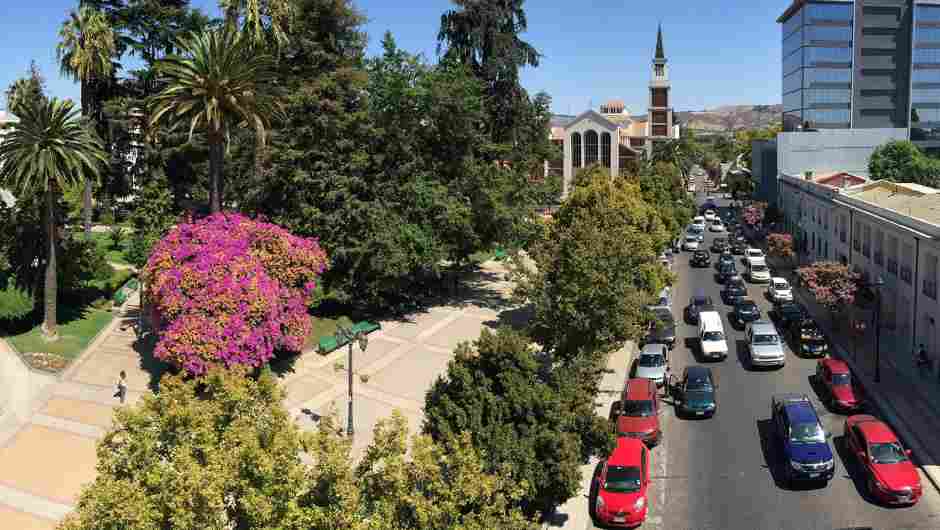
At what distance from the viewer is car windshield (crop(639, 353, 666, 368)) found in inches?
1323

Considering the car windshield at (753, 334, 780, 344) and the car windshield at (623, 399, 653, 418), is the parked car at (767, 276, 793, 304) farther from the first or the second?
the car windshield at (623, 399, 653, 418)

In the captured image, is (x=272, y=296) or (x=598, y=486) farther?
(x=272, y=296)

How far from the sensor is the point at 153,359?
34.8 meters

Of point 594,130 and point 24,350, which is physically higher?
point 594,130

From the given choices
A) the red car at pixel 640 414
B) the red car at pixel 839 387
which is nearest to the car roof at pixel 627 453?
the red car at pixel 640 414

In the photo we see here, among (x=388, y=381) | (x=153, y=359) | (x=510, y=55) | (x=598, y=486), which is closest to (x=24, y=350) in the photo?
(x=153, y=359)

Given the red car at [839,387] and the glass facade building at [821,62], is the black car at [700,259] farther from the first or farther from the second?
the glass facade building at [821,62]

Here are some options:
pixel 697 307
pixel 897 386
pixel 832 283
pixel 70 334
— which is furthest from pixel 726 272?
pixel 70 334

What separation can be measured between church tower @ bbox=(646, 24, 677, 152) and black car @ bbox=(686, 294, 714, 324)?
9795 centimetres

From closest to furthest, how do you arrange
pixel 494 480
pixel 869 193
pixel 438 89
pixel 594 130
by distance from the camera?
pixel 494 480 < pixel 438 89 < pixel 869 193 < pixel 594 130

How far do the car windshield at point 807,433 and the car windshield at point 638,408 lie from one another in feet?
15.8

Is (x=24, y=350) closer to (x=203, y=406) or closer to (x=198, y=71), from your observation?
(x=198, y=71)

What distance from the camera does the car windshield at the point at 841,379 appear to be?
30500mm

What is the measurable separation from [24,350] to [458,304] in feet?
76.7
